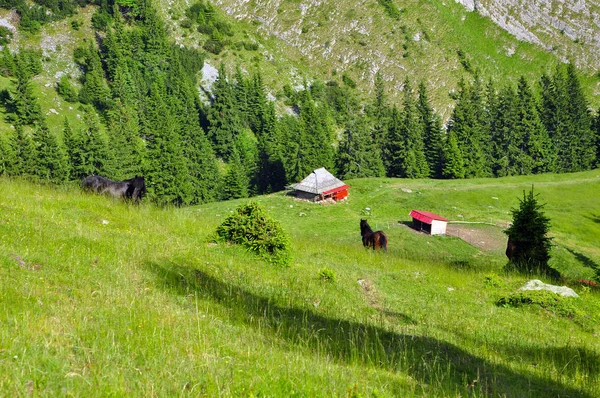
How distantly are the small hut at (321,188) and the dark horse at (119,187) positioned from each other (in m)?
40.5

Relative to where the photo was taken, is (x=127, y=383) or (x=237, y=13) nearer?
(x=127, y=383)

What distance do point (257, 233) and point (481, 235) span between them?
135ft

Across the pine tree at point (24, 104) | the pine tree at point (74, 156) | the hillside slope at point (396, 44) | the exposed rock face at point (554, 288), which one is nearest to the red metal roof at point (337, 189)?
the pine tree at point (74, 156)

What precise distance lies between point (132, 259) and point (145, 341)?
17.8 ft

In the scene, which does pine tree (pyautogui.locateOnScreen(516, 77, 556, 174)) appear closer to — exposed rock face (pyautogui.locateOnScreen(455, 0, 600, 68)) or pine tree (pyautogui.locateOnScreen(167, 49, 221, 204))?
pine tree (pyautogui.locateOnScreen(167, 49, 221, 204))

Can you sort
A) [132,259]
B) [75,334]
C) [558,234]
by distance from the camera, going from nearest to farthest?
[75,334] → [132,259] → [558,234]

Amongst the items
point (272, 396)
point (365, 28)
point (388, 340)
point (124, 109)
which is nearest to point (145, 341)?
point (272, 396)

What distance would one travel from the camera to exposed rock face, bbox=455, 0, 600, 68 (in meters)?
Result: 163

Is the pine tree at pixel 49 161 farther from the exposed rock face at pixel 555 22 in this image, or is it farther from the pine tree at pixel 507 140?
the exposed rock face at pixel 555 22

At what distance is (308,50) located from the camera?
16975cm

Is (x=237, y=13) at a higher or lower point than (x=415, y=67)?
higher

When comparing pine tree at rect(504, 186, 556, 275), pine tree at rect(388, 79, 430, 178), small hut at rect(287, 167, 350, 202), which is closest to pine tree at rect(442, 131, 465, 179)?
pine tree at rect(388, 79, 430, 178)

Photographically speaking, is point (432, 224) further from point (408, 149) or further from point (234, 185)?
point (234, 185)

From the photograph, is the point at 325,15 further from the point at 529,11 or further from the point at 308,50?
the point at 529,11
